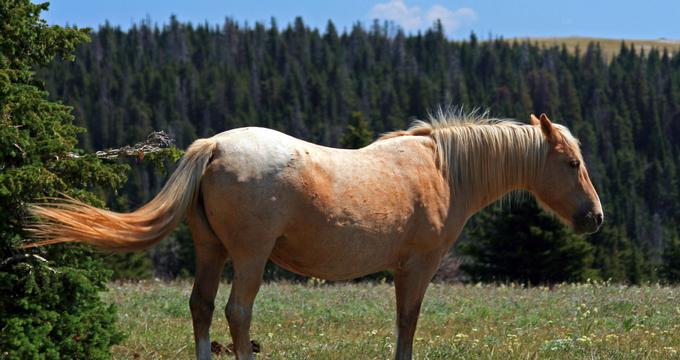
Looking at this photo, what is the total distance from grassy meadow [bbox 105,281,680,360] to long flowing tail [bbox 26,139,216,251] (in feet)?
7.19

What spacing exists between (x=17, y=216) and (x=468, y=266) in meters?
32.5

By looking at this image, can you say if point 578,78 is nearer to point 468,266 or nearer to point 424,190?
point 468,266

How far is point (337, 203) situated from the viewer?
637 cm

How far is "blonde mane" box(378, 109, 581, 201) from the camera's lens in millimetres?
7535

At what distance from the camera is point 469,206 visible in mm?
7520

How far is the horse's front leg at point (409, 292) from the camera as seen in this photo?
7055 mm

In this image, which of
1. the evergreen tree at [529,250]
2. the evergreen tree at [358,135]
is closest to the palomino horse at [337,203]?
the evergreen tree at [529,250]

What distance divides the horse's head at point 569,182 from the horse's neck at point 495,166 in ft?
0.40

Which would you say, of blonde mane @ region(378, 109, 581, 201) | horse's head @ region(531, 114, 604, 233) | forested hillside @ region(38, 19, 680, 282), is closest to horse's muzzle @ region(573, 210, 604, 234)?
horse's head @ region(531, 114, 604, 233)

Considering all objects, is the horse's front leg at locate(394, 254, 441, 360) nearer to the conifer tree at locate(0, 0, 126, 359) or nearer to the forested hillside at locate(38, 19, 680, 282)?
the conifer tree at locate(0, 0, 126, 359)

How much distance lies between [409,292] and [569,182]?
1946 millimetres

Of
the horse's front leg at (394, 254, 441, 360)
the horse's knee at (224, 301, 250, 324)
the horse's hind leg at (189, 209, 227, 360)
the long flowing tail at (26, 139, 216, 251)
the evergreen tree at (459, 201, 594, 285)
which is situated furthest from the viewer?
the evergreen tree at (459, 201, 594, 285)

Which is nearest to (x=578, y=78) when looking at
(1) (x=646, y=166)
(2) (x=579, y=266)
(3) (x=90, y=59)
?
(1) (x=646, y=166)

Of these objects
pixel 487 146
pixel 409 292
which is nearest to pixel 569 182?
pixel 487 146
